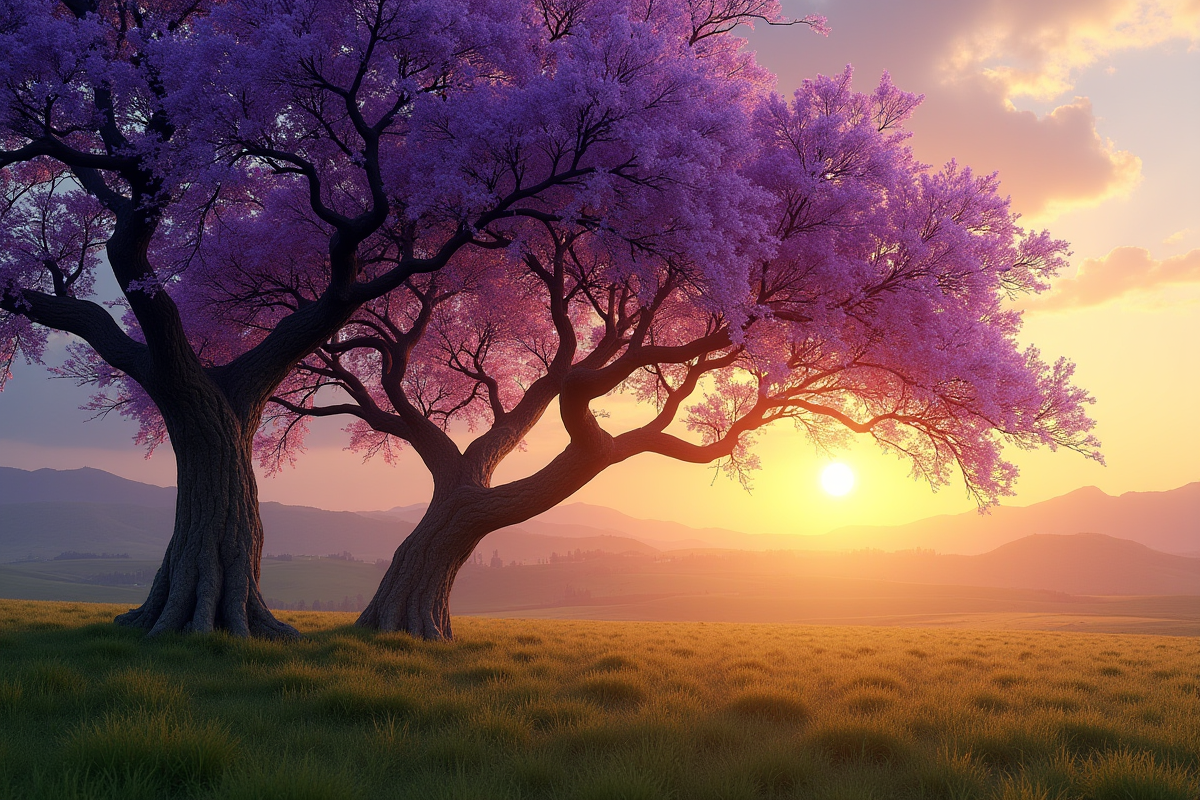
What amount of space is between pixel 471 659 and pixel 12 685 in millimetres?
6584

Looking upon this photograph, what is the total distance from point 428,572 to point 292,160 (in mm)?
10113

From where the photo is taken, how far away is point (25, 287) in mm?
16000

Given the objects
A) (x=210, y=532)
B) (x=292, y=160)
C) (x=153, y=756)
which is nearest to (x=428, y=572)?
(x=210, y=532)

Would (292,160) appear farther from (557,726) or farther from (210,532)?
(557,726)

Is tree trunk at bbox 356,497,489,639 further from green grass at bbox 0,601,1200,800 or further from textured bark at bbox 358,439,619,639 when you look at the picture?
green grass at bbox 0,601,1200,800

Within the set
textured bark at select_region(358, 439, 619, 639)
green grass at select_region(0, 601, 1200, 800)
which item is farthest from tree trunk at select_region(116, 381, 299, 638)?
textured bark at select_region(358, 439, 619, 639)

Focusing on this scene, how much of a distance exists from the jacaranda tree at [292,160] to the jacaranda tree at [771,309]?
0.97 ft

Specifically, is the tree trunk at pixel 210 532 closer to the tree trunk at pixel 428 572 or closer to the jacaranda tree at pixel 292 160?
the jacaranda tree at pixel 292 160

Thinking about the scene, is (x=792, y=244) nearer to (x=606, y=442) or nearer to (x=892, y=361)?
(x=892, y=361)

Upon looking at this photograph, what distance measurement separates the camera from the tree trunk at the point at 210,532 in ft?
46.6

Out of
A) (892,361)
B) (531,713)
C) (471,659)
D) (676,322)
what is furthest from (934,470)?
(531,713)

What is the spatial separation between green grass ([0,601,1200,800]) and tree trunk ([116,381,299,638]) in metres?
1.71

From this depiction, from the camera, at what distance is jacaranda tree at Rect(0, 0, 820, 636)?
1127 centimetres

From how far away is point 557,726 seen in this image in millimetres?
7219
